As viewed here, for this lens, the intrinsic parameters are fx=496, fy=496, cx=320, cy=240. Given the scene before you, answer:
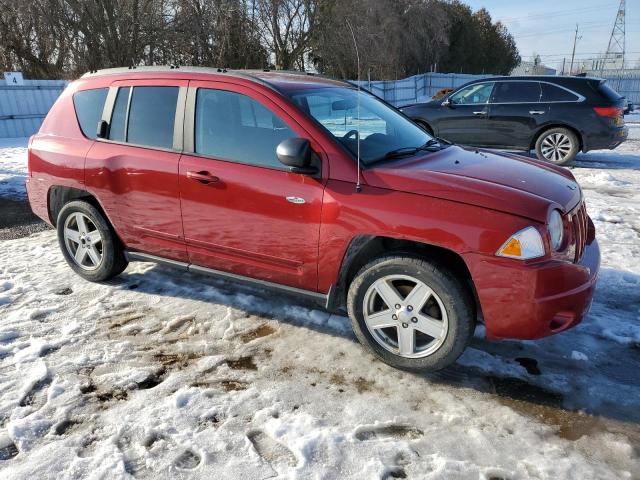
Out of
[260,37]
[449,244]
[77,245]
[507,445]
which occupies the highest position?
[260,37]

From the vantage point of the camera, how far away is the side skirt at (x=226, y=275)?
3367 millimetres

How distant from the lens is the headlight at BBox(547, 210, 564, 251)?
2783 millimetres

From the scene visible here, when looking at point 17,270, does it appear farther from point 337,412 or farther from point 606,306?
point 606,306

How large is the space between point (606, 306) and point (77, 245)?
14.8 feet

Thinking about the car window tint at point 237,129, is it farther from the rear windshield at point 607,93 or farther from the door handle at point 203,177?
the rear windshield at point 607,93

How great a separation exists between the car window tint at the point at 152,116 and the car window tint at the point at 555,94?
25.4 ft

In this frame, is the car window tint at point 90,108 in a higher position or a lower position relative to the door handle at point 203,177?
higher

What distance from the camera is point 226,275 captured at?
3.71 metres

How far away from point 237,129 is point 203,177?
0.42 m

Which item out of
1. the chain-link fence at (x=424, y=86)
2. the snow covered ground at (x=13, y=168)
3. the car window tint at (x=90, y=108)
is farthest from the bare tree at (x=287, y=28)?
the car window tint at (x=90, y=108)

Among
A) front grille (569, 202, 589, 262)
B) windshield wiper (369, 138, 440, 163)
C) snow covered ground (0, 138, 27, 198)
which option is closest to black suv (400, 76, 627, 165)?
windshield wiper (369, 138, 440, 163)

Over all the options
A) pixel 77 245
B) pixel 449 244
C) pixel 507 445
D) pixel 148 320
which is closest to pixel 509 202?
pixel 449 244

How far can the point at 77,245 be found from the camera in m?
4.50

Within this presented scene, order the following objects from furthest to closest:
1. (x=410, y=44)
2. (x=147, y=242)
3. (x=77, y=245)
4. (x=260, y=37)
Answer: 1. (x=410, y=44)
2. (x=260, y=37)
3. (x=77, y=245)
4. (x=147, y=242)
